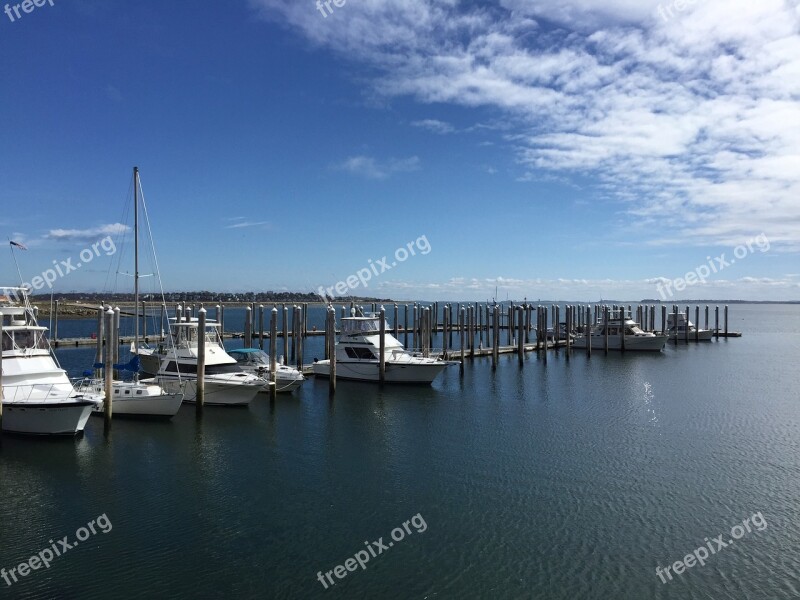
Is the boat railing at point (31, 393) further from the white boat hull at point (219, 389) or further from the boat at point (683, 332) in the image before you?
the boat at point (683, 332)

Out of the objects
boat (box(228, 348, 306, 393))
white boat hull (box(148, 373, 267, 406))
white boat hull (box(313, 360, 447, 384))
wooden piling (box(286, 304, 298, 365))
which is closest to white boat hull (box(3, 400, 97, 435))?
white boat hull (box(148, 373, 267, 406))

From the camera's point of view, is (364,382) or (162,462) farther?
(364,382)

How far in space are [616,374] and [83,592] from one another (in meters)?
40.6

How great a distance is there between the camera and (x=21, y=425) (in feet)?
74.1

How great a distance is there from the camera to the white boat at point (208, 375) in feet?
96.4

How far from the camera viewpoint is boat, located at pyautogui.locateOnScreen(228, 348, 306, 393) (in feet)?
110

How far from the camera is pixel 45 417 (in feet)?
73.4

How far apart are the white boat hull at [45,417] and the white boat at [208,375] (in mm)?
6491

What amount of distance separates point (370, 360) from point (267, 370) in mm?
7015

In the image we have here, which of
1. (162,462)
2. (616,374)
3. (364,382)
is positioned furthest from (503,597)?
(616,374)

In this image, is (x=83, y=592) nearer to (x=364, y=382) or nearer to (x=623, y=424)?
(x=623, y=424)

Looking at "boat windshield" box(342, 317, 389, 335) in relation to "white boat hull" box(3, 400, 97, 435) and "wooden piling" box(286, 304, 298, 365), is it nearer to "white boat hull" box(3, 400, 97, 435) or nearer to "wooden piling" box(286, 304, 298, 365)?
"wooden piling" box(286, 304, 298, 365)

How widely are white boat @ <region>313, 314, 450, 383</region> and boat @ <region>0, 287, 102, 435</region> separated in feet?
54.0

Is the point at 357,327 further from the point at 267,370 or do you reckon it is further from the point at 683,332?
the point at 683,332
